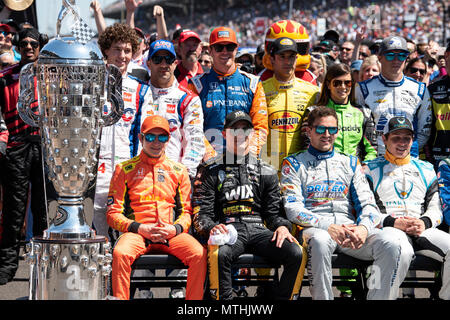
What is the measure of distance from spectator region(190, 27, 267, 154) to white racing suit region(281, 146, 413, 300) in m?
0.66

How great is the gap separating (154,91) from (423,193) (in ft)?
7.71

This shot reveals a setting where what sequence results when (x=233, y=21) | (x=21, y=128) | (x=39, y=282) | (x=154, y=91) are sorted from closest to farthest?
(x=39, y=282) → (x=154, y=91) → (x=21, y=128) → (x=233, y=21)

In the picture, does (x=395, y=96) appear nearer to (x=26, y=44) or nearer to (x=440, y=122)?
(x=440, y=122)

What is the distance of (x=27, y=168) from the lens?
5855 millimetres

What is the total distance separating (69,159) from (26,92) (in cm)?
42

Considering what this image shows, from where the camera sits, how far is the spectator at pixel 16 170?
5.79 m

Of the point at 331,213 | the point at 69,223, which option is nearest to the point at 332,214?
the point at 331,213

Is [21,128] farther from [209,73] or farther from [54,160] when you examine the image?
[54,160]

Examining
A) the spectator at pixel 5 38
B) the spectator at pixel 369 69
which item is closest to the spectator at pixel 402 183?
the spectator at pixel 369 69

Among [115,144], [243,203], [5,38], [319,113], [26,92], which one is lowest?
[243,203]

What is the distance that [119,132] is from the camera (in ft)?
16.7

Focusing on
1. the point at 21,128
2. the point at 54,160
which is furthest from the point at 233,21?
the point at 54,160

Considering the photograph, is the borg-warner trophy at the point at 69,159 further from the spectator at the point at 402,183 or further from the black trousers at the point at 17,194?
the black trousers at the point at 17,194

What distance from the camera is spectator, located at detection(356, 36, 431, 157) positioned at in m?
5.72
